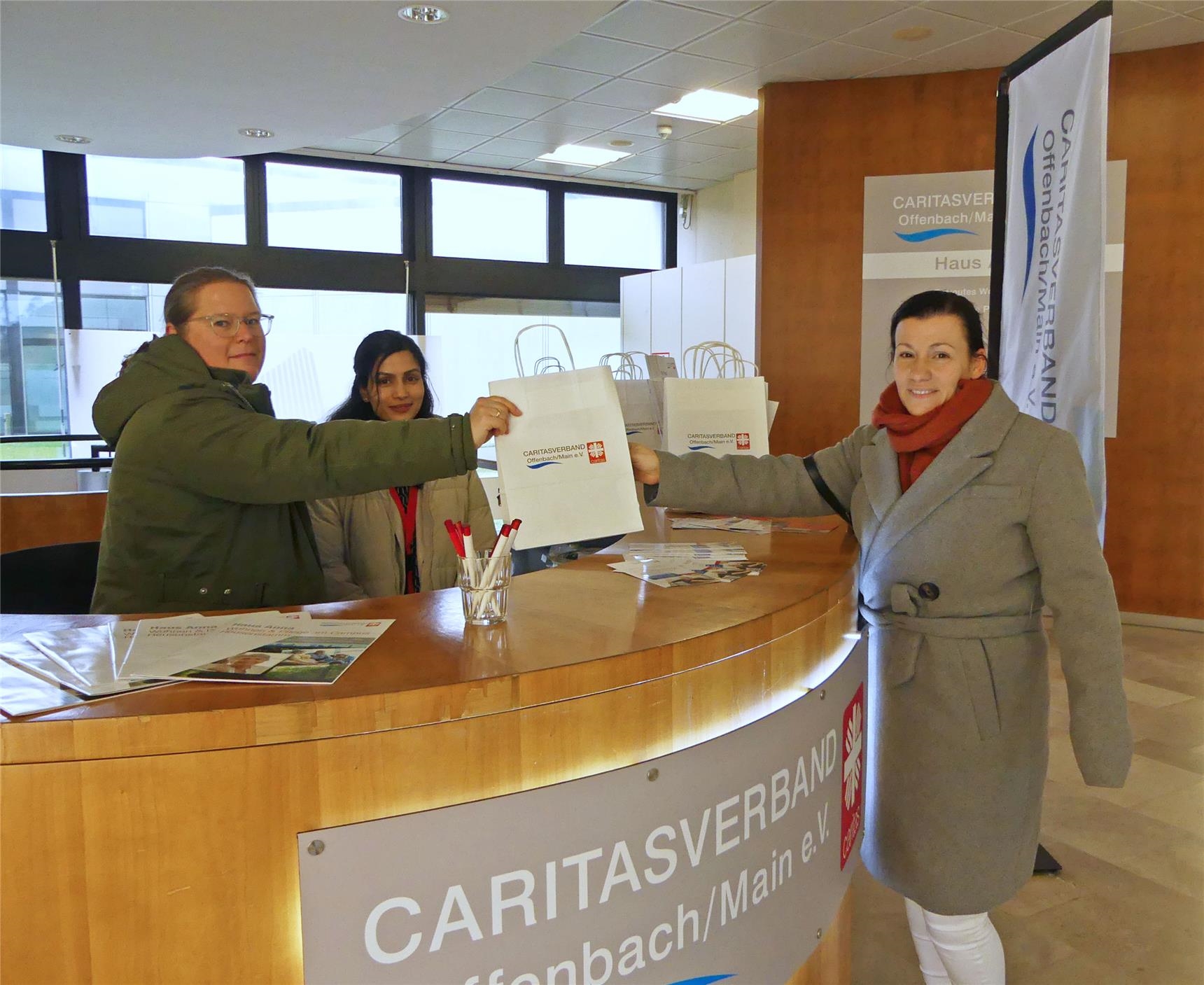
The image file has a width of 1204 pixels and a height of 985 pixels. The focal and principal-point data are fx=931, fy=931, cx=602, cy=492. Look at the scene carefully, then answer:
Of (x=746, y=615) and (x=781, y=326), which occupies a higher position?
(x=781, y=326)

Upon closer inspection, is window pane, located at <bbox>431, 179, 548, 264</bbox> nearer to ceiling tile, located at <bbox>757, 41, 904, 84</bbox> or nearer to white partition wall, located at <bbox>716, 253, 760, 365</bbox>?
white partition wall, located at <bbox>716, 253, 760, 365</bbox>

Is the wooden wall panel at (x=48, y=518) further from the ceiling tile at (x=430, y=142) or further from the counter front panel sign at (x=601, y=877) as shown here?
the ceiling tile at (x=430, y=142)

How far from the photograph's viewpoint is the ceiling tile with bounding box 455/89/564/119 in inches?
242

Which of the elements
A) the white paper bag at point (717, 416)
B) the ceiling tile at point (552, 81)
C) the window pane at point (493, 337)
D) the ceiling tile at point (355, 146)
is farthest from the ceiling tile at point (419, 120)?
the white paper bag at point (717, 416)

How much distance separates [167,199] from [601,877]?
23.9 feet

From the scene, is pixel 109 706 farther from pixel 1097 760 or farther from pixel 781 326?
pixel 781 326

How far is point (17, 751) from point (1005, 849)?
1.71 m

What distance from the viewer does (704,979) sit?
4.66 feet

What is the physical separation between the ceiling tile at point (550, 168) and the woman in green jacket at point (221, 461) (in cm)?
661

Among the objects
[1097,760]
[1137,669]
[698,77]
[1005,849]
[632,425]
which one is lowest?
[1137,669]

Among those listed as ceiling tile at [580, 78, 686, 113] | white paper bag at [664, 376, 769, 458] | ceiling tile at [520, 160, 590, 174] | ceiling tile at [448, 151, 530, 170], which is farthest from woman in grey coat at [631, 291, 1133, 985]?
ceiling tile at [520, 160, 590, 174]

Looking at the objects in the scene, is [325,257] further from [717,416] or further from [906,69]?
[717,416]

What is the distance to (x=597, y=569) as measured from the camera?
1896 millimetres

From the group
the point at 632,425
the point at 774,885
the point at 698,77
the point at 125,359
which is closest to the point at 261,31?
the point at 632,425
